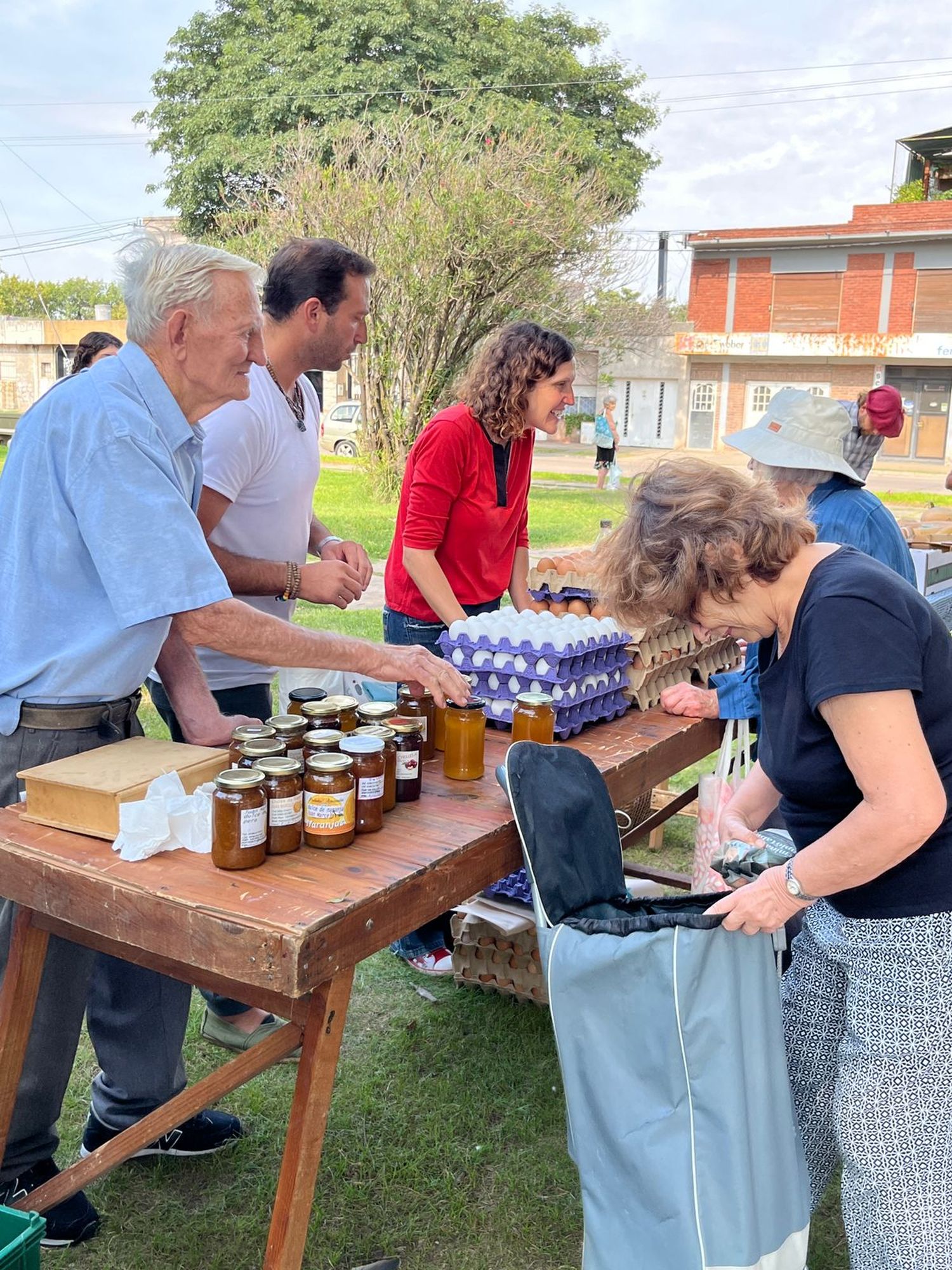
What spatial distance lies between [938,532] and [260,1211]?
4.69 meters

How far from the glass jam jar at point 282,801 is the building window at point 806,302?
32008 millimetres

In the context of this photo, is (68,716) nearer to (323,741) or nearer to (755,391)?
(323,741)

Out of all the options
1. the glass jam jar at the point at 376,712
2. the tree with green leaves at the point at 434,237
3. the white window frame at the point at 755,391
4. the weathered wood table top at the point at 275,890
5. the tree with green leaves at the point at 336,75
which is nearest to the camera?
the weathered wood table top at the point at 275,890

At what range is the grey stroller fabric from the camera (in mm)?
1741

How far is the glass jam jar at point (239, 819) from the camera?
1.71m

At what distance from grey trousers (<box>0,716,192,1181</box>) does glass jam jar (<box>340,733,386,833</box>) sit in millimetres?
578

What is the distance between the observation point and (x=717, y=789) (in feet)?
10.1

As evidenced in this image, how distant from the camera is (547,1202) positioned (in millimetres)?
2549

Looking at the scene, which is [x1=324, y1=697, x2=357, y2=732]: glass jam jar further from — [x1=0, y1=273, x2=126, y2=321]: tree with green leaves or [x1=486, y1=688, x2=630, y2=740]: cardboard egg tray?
[x1=0, y1=273, x2=126, y2=321]: tree with green leaves

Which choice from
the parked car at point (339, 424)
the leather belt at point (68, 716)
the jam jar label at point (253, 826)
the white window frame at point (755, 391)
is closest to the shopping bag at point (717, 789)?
the jam jar label at point (253, 826)

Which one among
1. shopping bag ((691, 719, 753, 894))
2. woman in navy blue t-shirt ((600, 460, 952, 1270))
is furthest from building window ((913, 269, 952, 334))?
woman in navy blue t-shirt ((600, 460, 952, 1270))

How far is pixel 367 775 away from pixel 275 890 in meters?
0.29

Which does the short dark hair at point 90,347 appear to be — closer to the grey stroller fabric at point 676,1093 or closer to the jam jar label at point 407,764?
the jam jar label at point 407,764

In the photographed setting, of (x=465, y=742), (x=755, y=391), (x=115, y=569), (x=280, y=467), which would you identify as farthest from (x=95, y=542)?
(x=755, y=391)
